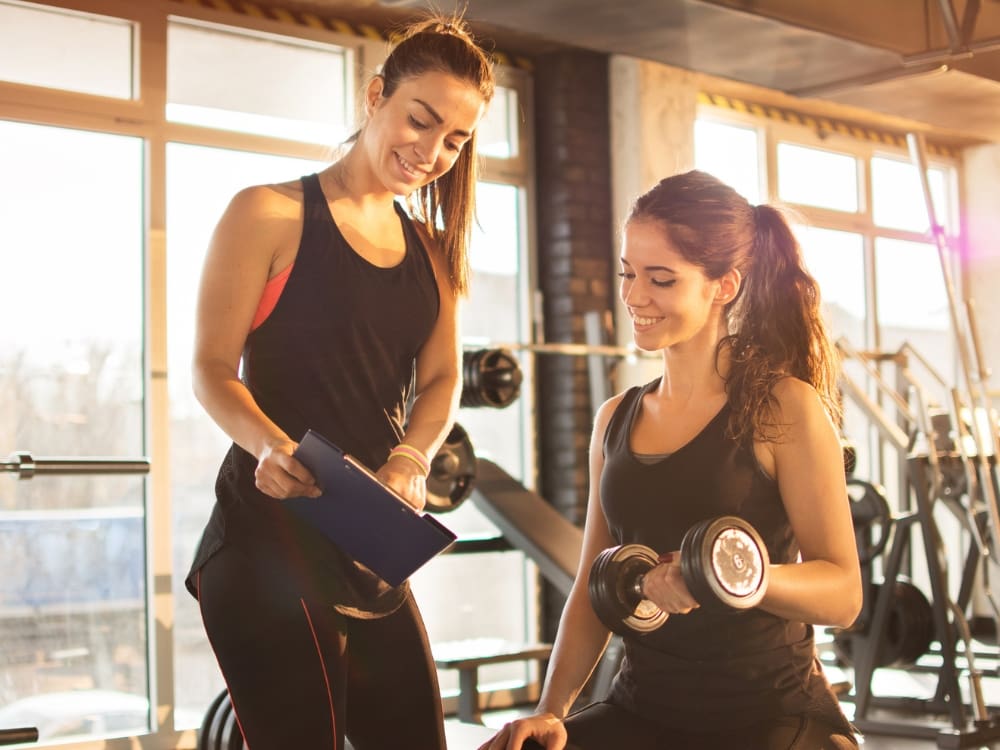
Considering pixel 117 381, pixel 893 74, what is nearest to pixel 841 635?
pixel 893 74

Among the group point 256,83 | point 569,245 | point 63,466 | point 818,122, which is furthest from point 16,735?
point 818,122

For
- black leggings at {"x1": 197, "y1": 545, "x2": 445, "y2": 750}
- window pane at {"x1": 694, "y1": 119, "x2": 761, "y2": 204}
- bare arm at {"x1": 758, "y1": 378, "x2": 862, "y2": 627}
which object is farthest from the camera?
window pane at {"x1": 694, "y1": 119, "x2": 761, "y2": 204}

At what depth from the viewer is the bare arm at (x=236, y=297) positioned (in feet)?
4.86

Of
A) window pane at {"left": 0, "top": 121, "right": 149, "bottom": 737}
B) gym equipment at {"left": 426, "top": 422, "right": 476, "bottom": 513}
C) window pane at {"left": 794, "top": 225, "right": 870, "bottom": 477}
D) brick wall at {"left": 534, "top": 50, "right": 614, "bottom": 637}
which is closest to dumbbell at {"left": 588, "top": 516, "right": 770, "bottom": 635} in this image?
gym equipment at {"left": 426, "top": 422, "right": 476, "bottom": 513}

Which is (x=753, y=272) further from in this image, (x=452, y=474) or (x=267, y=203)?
(x=452, y=474)

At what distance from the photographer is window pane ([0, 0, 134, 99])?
14.8 feet

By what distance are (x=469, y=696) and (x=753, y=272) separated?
2.97 m

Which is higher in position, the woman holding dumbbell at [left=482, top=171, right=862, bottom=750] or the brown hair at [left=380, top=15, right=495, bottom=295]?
the brown hair at [left=380, top=15, right=495, bottom=295]

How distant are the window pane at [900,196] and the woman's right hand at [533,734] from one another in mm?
6744

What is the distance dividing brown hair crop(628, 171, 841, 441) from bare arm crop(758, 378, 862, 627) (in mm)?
76

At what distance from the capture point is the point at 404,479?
4.99 ft

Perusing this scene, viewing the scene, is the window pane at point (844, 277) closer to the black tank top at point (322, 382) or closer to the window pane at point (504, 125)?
the window pane at point (504, 125)

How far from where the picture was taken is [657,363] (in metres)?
5.89

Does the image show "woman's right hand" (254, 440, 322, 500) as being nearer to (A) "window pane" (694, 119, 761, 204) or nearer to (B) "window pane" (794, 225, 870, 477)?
(A) "window pane" (694, 119, 761, 204)
